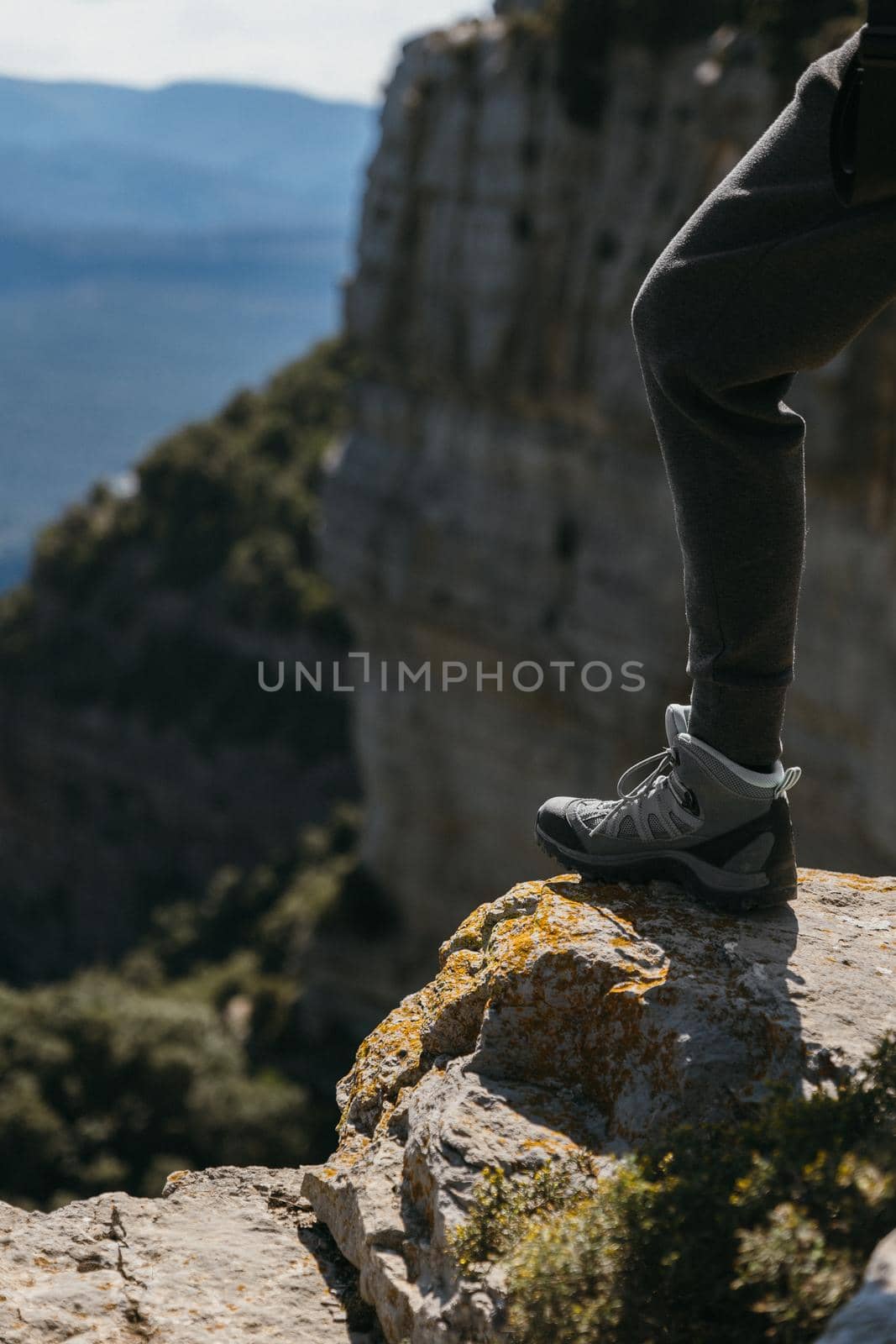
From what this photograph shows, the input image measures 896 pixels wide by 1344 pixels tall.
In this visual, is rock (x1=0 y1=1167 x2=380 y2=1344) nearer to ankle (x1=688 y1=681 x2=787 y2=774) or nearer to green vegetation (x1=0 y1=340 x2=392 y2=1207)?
ankle (x1=688 y1=681 x2=787 y2=774)

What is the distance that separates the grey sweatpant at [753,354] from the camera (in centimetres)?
253

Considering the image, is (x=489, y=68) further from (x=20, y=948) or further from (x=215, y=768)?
(x=20, y=948)

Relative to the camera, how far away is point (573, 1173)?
2.54m

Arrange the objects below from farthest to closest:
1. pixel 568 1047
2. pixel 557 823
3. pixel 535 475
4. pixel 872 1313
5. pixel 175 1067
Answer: pixel 535 475 < pixel 175 1067 < pixel 557 823 < pixel 568 1047 < pixel 872 1313

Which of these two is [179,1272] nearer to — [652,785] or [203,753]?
[652,785]

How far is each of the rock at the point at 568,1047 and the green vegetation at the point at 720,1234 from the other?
0.14 meters

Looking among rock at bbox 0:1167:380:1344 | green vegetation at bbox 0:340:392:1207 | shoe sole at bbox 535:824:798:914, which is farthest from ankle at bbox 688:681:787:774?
green vegetation at bbox 0:340:392:1207

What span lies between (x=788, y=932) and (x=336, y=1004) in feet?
71.5

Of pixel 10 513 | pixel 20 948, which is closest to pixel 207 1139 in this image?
pixel 20 948

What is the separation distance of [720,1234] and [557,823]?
1.17 meters

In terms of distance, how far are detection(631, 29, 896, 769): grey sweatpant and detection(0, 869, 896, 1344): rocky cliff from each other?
53cm

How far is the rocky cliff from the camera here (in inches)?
84.9

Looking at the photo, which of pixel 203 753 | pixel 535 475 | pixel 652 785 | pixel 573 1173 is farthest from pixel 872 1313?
pixel 203 753

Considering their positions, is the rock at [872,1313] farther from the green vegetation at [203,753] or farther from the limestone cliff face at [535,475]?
the green vegetation at [203,753]
